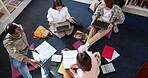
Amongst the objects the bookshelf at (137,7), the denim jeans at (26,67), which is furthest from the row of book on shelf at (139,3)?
the denim jeans at (26,67)

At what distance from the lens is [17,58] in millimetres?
1985

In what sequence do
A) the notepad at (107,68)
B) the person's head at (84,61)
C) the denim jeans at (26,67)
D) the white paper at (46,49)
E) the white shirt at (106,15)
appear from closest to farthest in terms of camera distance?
the person's head at (84,61)
the denim jeans at (26,67)
the notepad at (107,68)
the white shirt at (106,15)
the white paper at (46,49)

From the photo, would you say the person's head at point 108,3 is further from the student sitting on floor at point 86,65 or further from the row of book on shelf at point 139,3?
the student sitting on floor at point 86,65

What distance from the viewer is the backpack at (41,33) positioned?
269 cm

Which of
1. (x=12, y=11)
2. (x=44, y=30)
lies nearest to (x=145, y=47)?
(x=44, y=30)

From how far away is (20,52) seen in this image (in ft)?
7.13

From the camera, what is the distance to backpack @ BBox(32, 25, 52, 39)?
8.82ft

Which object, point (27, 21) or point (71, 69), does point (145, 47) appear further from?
point (27, 21)

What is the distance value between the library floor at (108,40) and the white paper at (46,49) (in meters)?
0.07

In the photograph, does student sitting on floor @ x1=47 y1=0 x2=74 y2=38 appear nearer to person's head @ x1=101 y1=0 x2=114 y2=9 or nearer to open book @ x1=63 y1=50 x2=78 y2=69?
open book @ x1=63 y1=50 x2=78 y2=69

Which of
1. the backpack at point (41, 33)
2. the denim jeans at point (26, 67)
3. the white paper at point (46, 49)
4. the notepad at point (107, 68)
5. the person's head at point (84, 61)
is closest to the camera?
the person's head at point (84, 61)

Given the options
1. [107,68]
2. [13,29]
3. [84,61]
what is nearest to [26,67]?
[13,29]

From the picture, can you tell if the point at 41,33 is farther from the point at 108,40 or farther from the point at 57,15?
the point at 108,40

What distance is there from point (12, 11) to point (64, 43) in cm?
131
